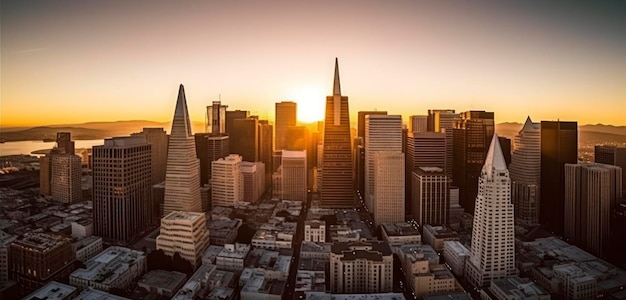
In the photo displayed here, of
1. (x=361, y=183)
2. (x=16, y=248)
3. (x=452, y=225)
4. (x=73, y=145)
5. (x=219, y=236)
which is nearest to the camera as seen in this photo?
(x=16, y=248)

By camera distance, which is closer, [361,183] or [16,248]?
[16,248]

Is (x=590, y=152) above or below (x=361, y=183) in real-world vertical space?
above

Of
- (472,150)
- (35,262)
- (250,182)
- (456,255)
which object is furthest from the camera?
(250,182)

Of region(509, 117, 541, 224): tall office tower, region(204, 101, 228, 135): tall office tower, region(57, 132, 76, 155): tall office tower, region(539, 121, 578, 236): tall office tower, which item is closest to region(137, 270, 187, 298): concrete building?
region(57, 132, 76, 155): tall office tower

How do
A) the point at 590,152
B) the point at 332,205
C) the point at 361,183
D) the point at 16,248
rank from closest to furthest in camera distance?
the point at 16,248
the point at 590,152
the point at 332,205
the point at 361,183

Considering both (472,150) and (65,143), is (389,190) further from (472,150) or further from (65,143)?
(65,143)

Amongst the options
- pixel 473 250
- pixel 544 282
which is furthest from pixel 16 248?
pixel 544 282

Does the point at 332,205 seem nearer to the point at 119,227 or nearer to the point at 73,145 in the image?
the point at 119,227

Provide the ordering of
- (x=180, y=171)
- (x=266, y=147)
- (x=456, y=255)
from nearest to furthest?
A: (x=456, y=255) → (x=180, y=171) → (x=266, y=147)

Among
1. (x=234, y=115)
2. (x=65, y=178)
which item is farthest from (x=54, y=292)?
(x=234, y=115)
